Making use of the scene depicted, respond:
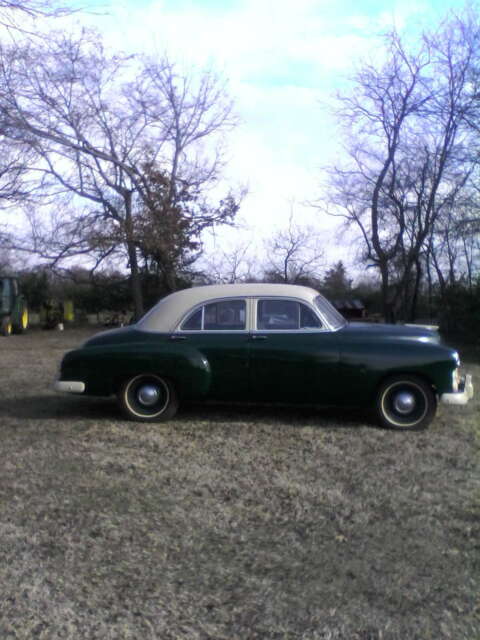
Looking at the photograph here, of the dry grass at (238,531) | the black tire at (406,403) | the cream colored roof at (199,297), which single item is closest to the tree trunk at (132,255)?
the cream colored roof at (199,297)

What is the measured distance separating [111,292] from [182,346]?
2932cm

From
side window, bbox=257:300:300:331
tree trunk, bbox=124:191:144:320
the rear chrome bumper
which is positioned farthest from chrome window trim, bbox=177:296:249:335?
tree trunk, bbox=124:191:144:320

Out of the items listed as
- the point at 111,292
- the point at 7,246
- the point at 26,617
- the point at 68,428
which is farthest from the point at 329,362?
the point at 111,292

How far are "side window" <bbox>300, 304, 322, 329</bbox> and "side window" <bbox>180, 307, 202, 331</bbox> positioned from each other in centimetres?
113

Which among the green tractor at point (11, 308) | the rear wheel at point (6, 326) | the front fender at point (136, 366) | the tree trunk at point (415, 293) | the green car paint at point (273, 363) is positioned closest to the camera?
the green car paint at point (273, 363)

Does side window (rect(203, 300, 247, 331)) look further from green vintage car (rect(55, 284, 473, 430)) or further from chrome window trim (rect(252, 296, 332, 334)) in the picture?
chrome window trim (rect(252, 296, 332, 334))

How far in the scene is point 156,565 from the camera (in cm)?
394

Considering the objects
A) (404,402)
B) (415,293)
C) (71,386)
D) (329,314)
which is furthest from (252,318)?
(415,293)

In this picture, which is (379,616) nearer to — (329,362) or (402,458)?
(402,458)

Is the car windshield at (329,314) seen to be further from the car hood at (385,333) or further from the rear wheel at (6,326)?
the rear wheel at (6,326)

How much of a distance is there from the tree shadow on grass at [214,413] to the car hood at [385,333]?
971mm

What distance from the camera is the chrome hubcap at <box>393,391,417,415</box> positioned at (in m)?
7.46

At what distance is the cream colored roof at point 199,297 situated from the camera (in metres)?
7.80

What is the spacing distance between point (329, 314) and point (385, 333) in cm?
65
